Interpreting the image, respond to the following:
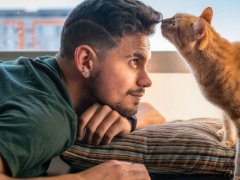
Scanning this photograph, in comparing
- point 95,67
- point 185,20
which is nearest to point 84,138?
point 95,67

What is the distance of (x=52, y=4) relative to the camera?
6.81 ft

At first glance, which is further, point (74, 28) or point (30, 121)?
point (74, 28)

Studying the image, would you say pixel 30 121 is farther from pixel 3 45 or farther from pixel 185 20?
pixel 3 45

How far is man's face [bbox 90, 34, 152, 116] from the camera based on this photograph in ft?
3.53

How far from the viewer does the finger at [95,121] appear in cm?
107

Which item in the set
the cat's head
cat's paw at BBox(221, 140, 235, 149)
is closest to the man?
the cat's head

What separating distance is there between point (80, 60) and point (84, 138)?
230 millimetres

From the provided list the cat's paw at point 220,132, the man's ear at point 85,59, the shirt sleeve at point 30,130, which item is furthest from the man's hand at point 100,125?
the cat's paw at point 220,132

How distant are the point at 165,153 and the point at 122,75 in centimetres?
26

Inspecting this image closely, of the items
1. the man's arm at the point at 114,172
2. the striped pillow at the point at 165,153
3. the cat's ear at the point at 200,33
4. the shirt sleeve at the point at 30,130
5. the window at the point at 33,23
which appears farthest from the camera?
Answer: the window at the point at 33,23

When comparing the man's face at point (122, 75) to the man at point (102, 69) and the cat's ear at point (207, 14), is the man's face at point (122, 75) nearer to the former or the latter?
the man at point (102, 69)

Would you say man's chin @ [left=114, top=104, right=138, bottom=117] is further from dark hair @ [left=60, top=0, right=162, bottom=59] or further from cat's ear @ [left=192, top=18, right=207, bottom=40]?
cat's ear @ [left=192, top=18, right=207, bottom=40]

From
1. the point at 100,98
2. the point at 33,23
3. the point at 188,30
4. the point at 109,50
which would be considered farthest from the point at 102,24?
the point at 33,23

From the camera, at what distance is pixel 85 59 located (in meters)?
1.08
